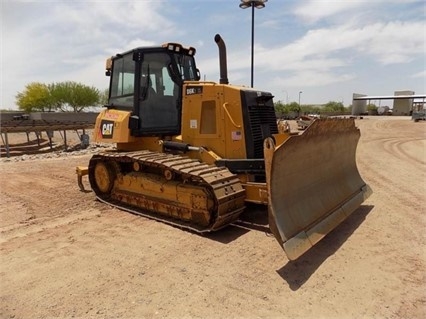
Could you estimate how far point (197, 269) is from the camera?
387 cm

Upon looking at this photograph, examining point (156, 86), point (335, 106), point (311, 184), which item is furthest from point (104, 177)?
point (335, 106)

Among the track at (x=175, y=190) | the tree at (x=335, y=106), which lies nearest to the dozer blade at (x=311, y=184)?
the track at (x=175, y=190)

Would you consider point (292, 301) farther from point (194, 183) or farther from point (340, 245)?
point (194, 183)

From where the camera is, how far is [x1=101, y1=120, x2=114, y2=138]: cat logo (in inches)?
264

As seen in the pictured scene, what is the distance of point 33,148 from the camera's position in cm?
2228

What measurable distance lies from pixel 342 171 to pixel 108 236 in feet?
12.7

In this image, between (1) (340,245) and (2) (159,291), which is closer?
(2) (159,291)

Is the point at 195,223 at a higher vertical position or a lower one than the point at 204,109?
lower

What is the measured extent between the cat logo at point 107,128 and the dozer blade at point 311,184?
145 inches

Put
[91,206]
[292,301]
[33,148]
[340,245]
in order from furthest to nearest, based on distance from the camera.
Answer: [33,148]
[91,206]
[340,245]
[292,301]

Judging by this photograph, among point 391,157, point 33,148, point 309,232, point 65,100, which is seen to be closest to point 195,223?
point 309,232

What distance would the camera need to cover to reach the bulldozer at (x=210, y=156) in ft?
14.4

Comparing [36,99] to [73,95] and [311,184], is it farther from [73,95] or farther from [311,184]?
[311,184]

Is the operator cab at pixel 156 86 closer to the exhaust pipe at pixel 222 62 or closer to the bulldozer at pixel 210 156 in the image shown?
the bulldozer at pixel 210 156
